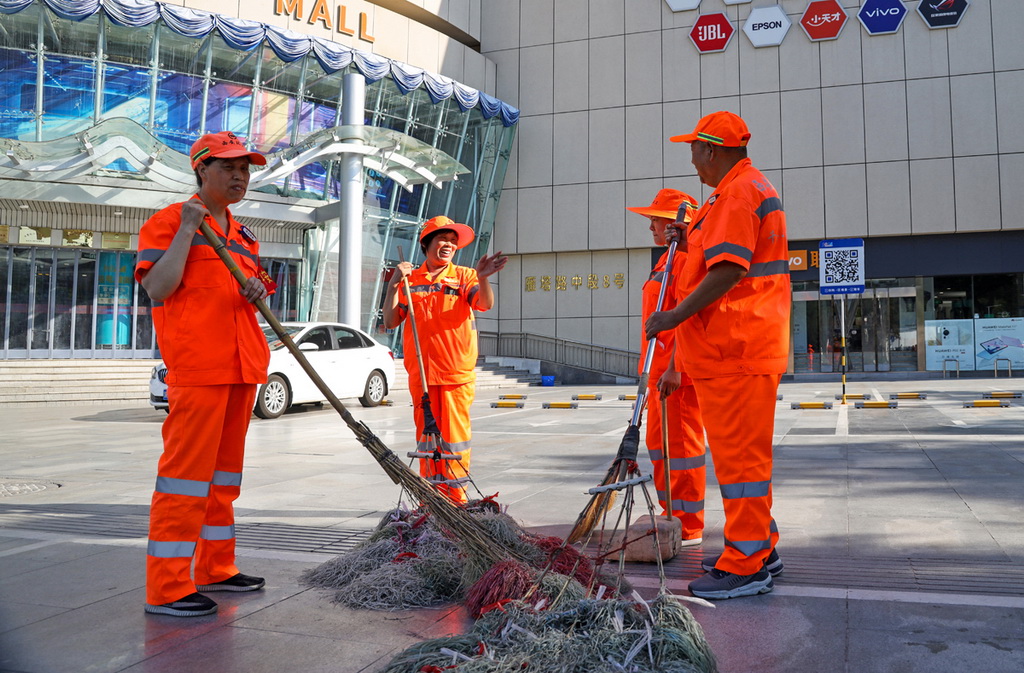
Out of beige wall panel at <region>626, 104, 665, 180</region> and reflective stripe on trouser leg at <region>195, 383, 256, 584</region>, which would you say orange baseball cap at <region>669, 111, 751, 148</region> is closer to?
reflective stripe on trouser leg at <region>195, 383, 256, 584</region>

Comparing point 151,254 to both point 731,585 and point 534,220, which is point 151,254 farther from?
point 534,220

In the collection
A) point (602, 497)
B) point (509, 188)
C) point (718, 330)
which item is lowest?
point (602, 497)

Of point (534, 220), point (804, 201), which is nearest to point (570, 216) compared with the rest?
point (534, 220)

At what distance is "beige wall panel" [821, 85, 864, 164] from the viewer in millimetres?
26219

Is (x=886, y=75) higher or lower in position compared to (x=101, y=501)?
higher

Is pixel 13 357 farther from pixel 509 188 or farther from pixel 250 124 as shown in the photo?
pixel 509 188

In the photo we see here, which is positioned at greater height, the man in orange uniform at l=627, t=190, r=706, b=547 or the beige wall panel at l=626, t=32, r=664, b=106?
the beige wall panel at l=626, t=32, r=664, b=106

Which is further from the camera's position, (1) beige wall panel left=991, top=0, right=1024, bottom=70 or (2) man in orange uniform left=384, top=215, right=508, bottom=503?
(1) beige wall panel left=991, top=0, right=1024, bottom=70

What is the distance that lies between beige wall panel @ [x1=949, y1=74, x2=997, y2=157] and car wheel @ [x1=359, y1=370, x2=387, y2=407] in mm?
20180

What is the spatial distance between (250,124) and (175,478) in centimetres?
2118

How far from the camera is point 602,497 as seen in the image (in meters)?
3.27

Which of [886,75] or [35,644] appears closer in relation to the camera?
[35,644]

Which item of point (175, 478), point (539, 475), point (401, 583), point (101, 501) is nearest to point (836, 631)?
point (401, 583)

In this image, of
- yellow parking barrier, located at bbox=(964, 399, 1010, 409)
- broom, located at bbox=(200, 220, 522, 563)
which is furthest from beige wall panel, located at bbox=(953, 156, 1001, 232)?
broom, located at bbox=(200, 220, 522, 563)
